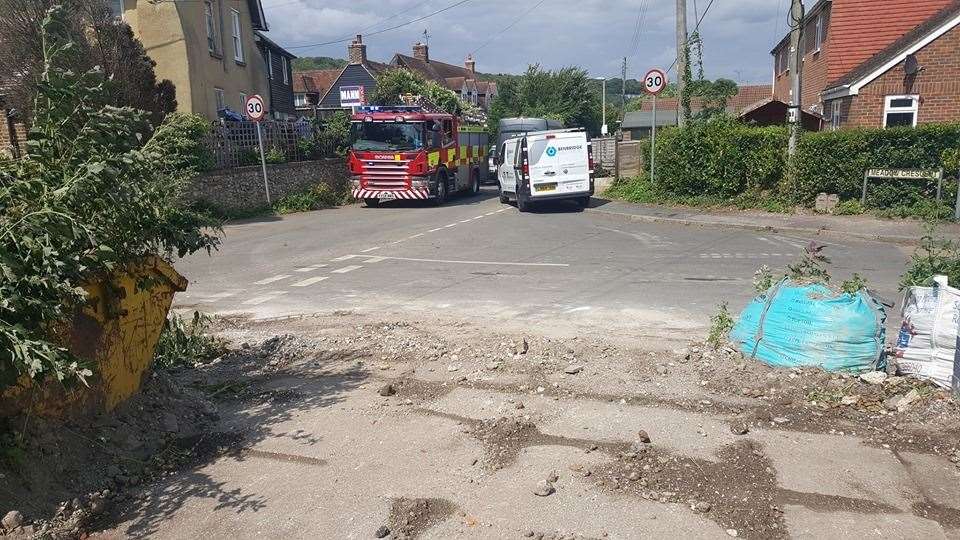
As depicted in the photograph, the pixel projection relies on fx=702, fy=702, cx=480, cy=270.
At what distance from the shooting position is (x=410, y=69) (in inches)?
1938

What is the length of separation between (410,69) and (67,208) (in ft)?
156

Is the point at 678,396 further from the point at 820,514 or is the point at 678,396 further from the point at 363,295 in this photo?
the point at 363,295

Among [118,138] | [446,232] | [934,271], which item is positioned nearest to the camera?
[118,138]

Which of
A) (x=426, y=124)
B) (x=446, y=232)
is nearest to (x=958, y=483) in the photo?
(x=446, y=232)

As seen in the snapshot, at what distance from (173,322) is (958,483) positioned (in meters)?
6.08

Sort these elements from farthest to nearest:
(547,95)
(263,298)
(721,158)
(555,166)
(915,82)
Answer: (547,95) → (555,166) → (915,82) → (721,158) → (263,298)

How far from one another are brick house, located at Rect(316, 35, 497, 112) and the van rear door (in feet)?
93.5

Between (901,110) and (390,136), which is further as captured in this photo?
(390,136)

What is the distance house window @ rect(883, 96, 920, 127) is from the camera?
18.8 metres

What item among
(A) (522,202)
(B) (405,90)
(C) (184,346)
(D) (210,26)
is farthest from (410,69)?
(C) (184,346)

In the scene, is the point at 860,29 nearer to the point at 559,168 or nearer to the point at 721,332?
the point at 559,168

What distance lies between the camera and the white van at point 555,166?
19.2m

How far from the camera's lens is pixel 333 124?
2511 cm

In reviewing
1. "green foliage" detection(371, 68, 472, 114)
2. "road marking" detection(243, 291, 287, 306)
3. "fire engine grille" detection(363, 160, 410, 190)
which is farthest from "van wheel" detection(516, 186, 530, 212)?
"green foliage" detection(371, 68, 472, 114)
